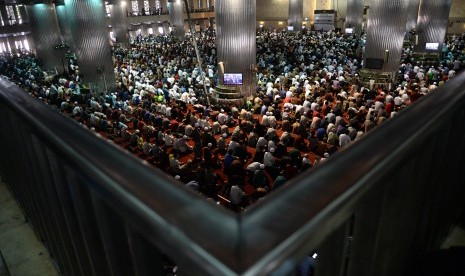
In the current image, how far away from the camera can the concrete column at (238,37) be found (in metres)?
17.7

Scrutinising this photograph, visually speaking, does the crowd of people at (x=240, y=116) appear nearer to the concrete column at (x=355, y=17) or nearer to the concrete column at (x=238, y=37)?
the concrete column at (x=238, y=37)

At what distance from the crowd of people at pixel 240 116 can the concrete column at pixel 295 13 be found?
18.5 meters

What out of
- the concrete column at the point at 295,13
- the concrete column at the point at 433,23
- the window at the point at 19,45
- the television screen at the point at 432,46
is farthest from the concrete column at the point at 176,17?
the television screen at the point at 432,46

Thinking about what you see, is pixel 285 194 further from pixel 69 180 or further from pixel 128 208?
pixel 69 180

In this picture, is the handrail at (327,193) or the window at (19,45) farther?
the window at (19,45)

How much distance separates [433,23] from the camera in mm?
26875

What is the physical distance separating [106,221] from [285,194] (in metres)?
0.60

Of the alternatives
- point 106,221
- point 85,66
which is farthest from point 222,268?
point 85,66

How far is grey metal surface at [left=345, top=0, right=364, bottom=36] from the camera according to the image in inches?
1596

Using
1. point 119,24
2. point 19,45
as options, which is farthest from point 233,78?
point 19,45

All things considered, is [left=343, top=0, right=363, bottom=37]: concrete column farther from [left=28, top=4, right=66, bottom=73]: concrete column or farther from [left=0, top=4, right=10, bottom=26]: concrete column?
[left=0, top=4, right=10, bottom=26]: concrete column

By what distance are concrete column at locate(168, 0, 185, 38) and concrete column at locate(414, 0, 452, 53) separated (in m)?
27.4

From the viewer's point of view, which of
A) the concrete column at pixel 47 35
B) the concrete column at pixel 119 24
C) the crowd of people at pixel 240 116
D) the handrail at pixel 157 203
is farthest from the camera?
the concrete column at pixel 119 24

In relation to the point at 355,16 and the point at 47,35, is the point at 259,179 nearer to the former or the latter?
the point at 47,35
